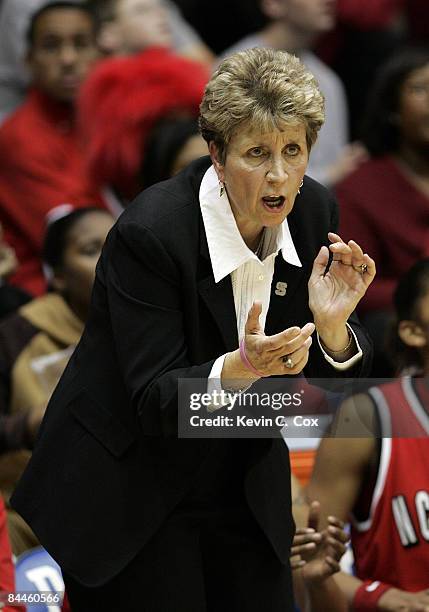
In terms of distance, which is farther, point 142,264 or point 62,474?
point 62,474

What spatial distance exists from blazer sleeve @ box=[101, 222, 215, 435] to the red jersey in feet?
3.04

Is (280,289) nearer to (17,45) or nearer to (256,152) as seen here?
(256,152)

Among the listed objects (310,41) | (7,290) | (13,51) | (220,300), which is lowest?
(7,290)

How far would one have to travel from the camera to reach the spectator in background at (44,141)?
452 centimetres

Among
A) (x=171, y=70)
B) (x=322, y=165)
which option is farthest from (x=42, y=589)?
(x=322, y=165)

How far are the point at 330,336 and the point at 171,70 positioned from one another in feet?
7.92

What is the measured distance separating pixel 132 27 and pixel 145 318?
2990mm

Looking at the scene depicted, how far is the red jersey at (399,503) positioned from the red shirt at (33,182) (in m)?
1.77

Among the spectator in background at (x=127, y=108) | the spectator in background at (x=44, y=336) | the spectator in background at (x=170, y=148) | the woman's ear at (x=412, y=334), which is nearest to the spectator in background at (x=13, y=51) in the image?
the spectator in background at (x=127, y=108)

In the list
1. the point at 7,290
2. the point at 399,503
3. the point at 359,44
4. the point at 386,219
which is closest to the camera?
the point at 399,503

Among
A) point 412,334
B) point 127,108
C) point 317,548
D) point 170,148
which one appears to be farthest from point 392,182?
point 317,548

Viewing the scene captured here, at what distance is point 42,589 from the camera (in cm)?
283

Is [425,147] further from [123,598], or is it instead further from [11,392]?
[123,598]

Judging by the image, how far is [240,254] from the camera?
219 centimetres
